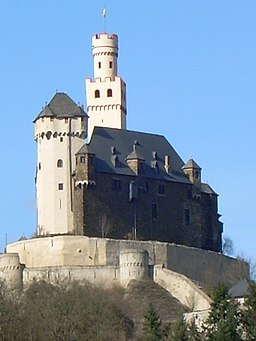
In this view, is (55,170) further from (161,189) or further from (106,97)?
(106,97)

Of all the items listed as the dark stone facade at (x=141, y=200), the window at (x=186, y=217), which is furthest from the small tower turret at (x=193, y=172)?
the window at (x=186, y=217)

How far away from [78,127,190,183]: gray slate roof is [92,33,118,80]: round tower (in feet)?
18.9

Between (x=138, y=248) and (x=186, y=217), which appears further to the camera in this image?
(x=186, y=217)

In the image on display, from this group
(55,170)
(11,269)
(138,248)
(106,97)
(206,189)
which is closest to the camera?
(11,269)

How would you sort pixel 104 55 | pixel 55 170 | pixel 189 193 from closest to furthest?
pixel 55 170
pixel 189 193
pixel 104 55

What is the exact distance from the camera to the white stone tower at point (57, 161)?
324ft

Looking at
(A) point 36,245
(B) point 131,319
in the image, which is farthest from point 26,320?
(A) point 36,245

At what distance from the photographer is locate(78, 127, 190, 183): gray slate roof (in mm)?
98812

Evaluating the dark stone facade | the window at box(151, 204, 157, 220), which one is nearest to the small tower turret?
the dark stone facade

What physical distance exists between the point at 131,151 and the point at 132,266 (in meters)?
7.40

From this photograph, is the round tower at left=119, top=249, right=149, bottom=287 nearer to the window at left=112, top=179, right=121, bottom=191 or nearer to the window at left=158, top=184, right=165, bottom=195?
the window at left=112, top=179, right=121, bottom=191

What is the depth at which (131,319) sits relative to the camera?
300ft

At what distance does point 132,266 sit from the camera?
96000 mm

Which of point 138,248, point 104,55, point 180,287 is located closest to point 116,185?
point 138,248
